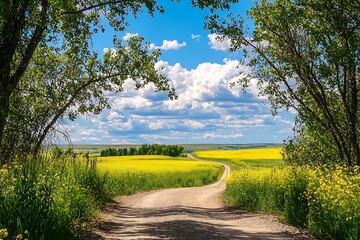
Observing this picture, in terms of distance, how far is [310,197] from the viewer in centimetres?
1298

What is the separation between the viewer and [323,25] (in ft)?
66.7

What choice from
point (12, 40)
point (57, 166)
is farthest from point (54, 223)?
point (12, 40)

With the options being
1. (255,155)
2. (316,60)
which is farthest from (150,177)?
(255,155)

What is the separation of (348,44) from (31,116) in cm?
1475

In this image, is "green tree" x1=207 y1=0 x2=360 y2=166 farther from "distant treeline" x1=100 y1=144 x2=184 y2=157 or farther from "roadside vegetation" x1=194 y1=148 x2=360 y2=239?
"distant treeline" x1=100 y1=144 x2=184 y2=157

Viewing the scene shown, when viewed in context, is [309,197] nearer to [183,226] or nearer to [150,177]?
[183,226]

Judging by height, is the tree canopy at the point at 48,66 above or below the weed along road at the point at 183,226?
above

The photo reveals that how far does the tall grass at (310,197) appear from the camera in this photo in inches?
439

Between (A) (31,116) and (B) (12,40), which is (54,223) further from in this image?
(B) (12,40)

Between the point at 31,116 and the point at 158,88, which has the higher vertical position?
the point at 158,88

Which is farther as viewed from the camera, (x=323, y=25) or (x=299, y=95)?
(x=299, y=95)

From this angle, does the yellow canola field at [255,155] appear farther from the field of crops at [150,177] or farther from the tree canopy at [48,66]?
the tree canopy at [48,66]

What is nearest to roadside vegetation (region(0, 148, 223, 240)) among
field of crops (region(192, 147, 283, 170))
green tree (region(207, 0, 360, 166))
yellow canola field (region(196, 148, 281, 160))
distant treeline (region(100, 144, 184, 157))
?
green tree (region(207, 0, 360, 166))

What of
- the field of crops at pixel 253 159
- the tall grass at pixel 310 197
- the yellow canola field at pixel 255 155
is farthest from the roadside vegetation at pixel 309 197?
the yellow canola field at pixel 255 155
